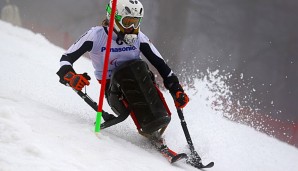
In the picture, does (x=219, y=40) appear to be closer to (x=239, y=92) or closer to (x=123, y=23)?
(x=239, y=92)

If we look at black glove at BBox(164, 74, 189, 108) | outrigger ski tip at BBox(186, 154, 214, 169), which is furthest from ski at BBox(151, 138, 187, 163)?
black glove at BBox(164, 74, 189, 108)

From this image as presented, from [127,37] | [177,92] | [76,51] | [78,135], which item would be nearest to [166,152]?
[177,92]

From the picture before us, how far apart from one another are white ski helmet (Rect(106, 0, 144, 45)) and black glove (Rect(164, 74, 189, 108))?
1.98ft

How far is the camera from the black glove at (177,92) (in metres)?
4.40

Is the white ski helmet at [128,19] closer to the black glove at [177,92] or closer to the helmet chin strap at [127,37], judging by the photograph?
the helmet chin strap at [127,37]

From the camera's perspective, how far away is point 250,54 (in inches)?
392

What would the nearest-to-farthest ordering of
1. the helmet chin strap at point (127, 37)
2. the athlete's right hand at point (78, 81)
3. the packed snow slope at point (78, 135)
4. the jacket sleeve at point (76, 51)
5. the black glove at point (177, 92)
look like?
the packed snow slope at point (78, 135) → the athlete's right hand at point (78, 81) → the jacket sleeve at point (76, 51) → the helmet chin strap at point (127, 37) → the black glove at point (177, 92)

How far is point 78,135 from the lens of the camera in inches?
133

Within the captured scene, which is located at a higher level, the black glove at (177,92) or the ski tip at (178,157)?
the black glove at (177,92)

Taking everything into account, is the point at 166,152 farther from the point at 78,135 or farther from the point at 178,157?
the point at 78,135

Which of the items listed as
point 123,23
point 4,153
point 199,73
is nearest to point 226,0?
point 199,73

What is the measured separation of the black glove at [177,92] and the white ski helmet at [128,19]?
604 mm

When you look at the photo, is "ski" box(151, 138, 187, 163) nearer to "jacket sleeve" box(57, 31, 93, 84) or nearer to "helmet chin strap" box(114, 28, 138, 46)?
"helmet chin strap" box(114, 28, 138, 46)

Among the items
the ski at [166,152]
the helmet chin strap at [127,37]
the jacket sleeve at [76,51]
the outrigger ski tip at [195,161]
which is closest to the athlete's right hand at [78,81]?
the jacket sleeve at [76,51]
